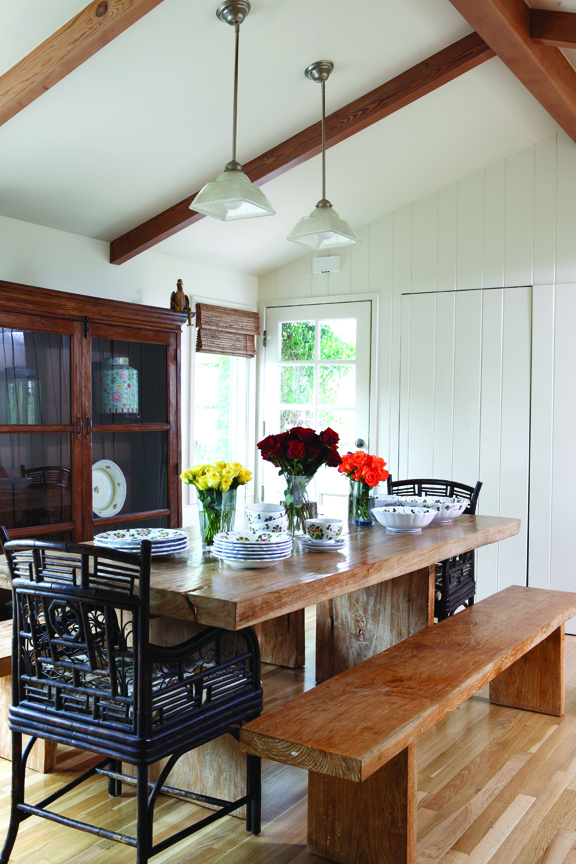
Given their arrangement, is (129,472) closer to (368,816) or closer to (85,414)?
(85,414)

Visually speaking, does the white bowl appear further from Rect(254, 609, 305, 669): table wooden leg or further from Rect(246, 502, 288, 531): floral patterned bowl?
Rect(254, 609, 305, 669): table wooden leg

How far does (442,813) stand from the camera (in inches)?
86.3

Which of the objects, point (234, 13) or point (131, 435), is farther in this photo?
point (131, 435)

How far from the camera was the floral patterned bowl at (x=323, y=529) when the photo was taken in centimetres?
249

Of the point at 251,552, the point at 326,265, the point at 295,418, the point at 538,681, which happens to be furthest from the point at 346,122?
the point at 538,681

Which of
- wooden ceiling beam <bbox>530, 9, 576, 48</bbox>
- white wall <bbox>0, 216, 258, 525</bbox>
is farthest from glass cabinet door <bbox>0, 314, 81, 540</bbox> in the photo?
wooden ceiling beam <bbox>530, 9, 576, 48</bbox>

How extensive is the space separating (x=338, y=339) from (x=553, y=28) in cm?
238

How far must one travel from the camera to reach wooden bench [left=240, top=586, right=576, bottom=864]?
65.4 inches

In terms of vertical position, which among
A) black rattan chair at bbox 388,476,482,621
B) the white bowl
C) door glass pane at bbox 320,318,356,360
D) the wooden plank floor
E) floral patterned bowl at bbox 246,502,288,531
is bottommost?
the wooden plank floor

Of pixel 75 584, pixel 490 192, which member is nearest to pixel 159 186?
pixel 490 192

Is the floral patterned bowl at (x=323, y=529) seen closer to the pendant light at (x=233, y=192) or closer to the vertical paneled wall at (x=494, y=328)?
the pendant light at (x=233, y=192)

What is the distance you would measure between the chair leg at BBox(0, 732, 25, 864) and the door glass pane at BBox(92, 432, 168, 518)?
1688 mm

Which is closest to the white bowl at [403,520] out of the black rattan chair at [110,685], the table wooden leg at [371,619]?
the table wooden leg at [371,619]

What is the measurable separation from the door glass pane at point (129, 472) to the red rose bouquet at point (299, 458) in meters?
1.21
